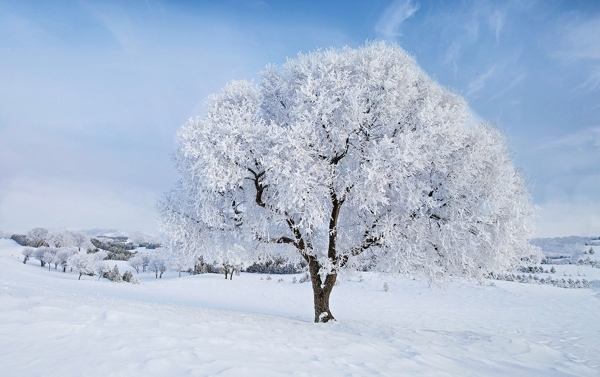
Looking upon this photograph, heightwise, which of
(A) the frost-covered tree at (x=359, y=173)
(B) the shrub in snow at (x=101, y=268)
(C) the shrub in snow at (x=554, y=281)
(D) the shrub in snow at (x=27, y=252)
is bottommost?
(B) the shrub in snow at (x=101, y=268)

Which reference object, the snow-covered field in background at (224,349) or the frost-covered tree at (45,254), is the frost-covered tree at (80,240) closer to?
the frost-covered tree at (45,254)

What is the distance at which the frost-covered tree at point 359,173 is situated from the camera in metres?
10.5

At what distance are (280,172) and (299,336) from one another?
4.72 meters

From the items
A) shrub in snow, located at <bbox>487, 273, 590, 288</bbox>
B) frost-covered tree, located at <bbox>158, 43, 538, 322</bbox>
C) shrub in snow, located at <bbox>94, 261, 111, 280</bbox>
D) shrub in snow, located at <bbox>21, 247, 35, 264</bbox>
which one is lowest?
shrub in snow, located at <bbox>94, 261, 111, 280</bbox>

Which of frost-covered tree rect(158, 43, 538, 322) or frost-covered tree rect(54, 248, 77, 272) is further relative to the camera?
frost-covered tree rect(54, 248, 77, 272)

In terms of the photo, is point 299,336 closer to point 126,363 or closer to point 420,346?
point 420,346

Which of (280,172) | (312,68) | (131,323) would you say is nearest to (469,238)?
(280,172)

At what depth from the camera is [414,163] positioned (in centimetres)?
1026

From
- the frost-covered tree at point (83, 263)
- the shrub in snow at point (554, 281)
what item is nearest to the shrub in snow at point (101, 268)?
the frost-covered tree at point (83, 263)

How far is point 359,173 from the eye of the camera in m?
10.6

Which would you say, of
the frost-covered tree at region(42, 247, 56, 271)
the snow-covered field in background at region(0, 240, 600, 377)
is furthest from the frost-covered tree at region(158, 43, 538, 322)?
the frost-covered tree at region(42, 247, 56, 271)

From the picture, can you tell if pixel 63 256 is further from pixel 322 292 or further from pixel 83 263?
pixel 322 292

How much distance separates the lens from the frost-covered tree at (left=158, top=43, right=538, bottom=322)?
10.5m

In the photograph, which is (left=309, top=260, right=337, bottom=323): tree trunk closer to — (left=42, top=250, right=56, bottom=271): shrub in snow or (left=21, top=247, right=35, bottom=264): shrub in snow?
(left=42, top=250, right=56, bottom=271): shrub in snow
